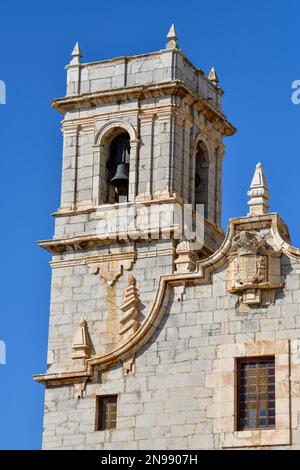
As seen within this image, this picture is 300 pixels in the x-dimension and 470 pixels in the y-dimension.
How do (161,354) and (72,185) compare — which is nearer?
(161,354)

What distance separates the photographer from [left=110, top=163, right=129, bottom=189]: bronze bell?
5978cm

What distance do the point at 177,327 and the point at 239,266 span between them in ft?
7.83

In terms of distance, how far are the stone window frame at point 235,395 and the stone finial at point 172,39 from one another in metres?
11.0

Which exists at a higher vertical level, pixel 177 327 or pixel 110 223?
pixel 110 223

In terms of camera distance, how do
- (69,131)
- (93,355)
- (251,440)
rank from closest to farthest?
(251,440) < (93,355) < (69,131)

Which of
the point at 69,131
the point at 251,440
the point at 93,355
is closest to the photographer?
the point at 251,440

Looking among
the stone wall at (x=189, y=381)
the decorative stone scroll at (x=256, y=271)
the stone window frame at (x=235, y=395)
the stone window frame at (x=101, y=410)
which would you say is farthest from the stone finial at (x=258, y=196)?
the stone window frame at (x=101, y=410)

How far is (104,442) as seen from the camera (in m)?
54.0

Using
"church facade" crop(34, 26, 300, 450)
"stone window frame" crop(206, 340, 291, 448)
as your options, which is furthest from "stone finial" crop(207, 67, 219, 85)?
"stone window frame" crop(206, 340, 291, 448)

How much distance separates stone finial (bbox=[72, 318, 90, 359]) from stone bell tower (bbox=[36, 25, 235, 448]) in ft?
0.13

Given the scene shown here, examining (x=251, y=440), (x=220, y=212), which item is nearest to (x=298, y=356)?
(x=251, y=440)

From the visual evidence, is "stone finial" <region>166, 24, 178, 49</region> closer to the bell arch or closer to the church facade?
the church facade
